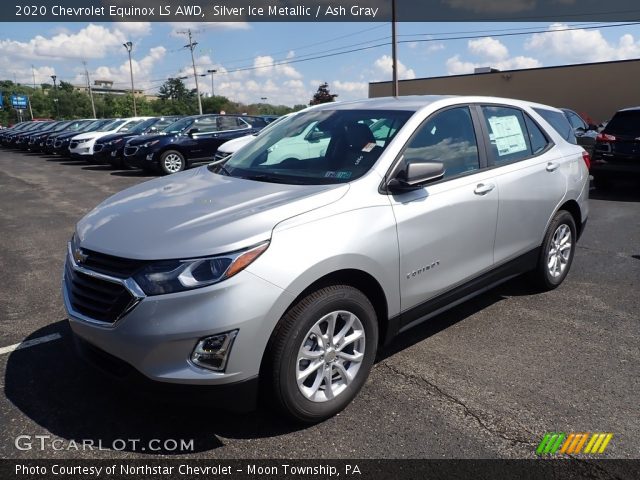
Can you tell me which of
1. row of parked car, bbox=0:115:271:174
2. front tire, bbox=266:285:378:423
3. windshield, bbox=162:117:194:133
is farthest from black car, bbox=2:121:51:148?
front tire, bbox=266:285:378:423

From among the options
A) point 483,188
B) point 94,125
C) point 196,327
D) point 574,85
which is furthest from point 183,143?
point 574,85

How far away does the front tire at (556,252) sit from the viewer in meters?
4.51

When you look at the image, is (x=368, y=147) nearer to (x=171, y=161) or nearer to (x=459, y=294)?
(x=459, y=294)

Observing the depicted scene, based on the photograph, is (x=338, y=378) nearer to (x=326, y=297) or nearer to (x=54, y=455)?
(x=326, y=297)

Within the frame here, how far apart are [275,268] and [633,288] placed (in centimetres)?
395

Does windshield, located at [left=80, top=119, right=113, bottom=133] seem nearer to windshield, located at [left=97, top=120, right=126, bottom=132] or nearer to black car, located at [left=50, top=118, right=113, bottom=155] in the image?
black car, located at [left=50, top=118, right=113, bottom=155]

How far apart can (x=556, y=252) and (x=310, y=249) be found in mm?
3057

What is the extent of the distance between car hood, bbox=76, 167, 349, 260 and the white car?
16.1 m

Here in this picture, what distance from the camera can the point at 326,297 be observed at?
2670mm

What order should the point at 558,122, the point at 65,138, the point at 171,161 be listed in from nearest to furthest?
the point at 558,122 → the point at 171,161 → the point at 65,138

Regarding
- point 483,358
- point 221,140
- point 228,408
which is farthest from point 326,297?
point 221,140

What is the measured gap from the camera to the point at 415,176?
9.90ft

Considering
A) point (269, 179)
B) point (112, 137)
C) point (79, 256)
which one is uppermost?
point (269, 179)

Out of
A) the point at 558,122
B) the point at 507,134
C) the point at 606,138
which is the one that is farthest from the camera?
the point at 606,138
